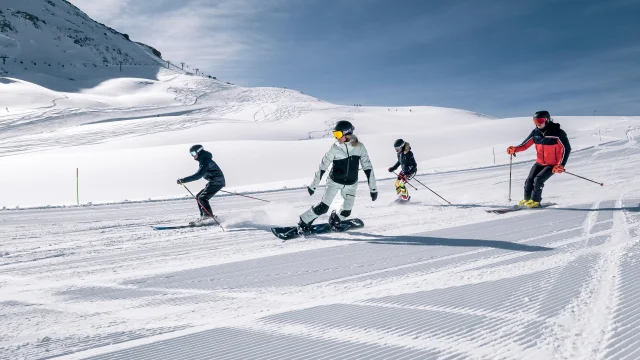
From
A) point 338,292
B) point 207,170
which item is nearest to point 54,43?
point 207,170

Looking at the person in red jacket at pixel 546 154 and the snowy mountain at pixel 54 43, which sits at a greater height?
the snowy mountain at pixel 54 43

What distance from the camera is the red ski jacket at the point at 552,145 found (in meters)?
9.82

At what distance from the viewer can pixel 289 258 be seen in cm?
602

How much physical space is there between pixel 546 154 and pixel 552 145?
0.22 m

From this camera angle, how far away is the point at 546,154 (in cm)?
1001

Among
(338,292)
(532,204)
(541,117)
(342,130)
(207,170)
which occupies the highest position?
(541,117)

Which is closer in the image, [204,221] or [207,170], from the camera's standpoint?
[204,221]

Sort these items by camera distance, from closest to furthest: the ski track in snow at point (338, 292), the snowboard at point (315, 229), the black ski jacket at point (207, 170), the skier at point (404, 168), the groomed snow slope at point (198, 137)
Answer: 1. the ski track in snow at point (338, 292)
2. the snowboard at point (315, 229)
3. the black ski jacket at point (207, 170)
4. the skier at point (404, 168)
5. the groomed snow slope at point (198, 137)

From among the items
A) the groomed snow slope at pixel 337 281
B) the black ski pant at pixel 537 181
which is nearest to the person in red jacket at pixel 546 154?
the black ski pant at pixel 537 181

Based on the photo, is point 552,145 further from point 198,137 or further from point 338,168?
point 198,137

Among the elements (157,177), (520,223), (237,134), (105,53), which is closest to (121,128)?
(237,134)

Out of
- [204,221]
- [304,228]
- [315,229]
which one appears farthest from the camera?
[204,221]

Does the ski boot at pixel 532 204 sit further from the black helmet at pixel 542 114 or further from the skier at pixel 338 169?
the skier at pixel 338 169

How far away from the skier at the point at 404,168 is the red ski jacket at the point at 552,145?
11.4ft
